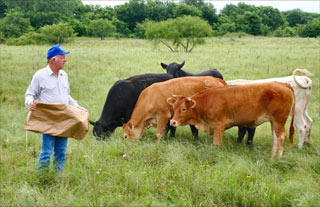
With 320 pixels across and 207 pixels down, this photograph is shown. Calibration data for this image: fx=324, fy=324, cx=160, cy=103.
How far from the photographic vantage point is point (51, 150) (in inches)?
181

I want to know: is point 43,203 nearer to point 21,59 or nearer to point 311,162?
point 311,162

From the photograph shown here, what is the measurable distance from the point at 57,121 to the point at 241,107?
3292 millimetres

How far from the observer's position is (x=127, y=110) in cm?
722

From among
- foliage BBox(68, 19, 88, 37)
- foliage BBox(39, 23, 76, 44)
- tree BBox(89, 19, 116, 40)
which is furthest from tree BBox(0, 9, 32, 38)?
tree BBox(89, 19, 116, 40)

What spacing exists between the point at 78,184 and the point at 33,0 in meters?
73.3

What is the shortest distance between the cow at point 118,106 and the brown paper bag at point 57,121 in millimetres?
Result: 2351

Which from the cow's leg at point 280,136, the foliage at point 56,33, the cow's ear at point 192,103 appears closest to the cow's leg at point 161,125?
the cow's ear at point 192,103

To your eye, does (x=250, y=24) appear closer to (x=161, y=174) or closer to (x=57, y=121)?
(x=161, y=174)

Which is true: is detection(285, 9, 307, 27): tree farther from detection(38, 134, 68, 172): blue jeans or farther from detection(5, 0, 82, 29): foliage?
detection(38, 134, 68, 172): blue jeans

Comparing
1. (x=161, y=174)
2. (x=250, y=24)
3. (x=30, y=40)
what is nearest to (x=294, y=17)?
(x=250, y=24)

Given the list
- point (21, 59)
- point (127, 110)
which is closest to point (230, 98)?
point (127, 110)

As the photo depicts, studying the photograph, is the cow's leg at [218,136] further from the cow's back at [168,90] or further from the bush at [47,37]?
the bush at [47,37]

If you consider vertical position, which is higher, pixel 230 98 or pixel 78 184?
pixel 230 98

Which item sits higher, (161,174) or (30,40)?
(30,40)
